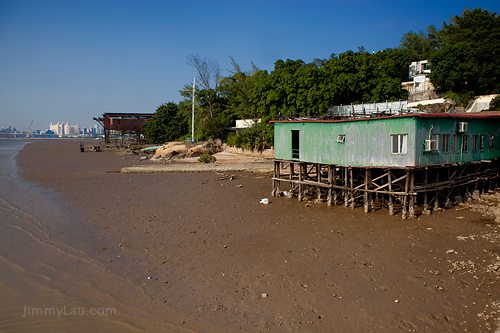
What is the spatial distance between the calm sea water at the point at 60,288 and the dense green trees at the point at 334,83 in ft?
70.5

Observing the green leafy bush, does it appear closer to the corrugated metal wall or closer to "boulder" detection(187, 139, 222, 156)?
"boulder" detection(187, 139, 222, 156)

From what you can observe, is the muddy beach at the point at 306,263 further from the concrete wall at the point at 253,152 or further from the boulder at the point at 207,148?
the boulder at the point at 207,148

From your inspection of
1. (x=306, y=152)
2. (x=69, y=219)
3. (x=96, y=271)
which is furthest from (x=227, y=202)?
(x=96, y=271)

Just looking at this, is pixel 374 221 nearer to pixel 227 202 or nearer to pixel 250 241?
pixel 250 241

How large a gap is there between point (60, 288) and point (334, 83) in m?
30.4

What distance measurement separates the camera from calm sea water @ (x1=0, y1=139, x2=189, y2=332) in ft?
24.9

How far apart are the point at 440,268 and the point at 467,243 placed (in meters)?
2.80

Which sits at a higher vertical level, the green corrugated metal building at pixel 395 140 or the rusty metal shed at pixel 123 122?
the rusty metal shed at pixel 123 122

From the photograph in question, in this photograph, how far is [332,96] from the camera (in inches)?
1262

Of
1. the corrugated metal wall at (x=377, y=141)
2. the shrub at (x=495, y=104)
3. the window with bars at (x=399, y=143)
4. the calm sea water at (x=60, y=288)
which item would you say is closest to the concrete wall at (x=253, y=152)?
the corrugated metal wall at (x=377, y=141)

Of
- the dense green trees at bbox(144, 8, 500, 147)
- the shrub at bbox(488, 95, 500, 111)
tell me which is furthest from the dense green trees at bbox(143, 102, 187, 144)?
the shrub at bbox(488, 95, 500, 111)

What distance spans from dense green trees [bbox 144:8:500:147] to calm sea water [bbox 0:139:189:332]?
846 inches

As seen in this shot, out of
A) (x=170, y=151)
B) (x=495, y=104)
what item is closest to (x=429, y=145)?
(x=495, y=104)

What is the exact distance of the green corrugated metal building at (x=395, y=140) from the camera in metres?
15.0
